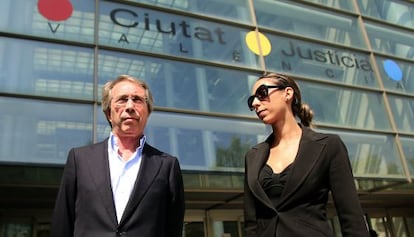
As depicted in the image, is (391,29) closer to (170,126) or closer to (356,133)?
(356,133)

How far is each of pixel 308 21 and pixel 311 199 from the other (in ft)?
24.6

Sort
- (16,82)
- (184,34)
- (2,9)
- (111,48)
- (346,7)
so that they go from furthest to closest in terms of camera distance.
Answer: (346,7) < (184,34) < (111,48) < (2,9) < (16,82)

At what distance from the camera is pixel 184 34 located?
7207mm

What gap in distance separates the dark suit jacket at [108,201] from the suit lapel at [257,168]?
387mm

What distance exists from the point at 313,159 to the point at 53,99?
176 inches

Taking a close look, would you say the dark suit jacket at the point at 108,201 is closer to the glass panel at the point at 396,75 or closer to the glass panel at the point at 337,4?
the glass panel at the point at 396,75

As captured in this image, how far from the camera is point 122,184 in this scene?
2004 millimetres

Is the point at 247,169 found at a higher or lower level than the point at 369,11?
lower

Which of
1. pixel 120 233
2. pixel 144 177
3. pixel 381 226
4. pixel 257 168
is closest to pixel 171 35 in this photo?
pixel 257 168

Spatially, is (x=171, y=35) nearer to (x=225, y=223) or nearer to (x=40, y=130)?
(x=40, y=130)

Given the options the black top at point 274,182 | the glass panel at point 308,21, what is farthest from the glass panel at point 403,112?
the black top at point 274,182

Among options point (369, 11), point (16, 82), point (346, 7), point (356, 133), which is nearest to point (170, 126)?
point (16, 82)

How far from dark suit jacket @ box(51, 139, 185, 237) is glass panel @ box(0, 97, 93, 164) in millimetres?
3419

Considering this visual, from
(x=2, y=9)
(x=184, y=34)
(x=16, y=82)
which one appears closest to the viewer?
(x=16, y=82)
